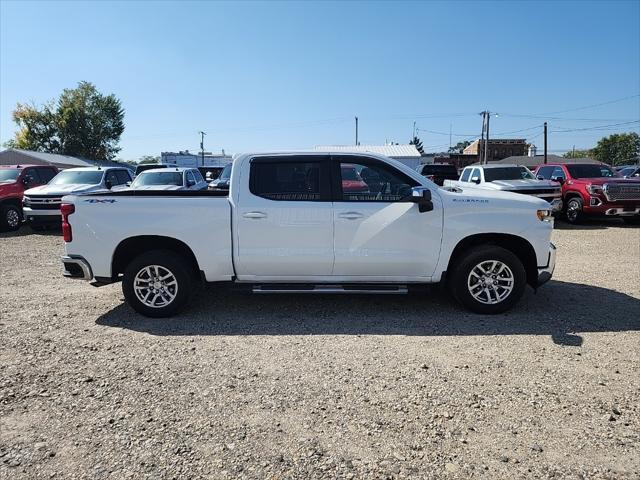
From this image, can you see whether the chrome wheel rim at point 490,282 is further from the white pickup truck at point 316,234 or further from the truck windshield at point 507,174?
the truck windshield at point 507,174

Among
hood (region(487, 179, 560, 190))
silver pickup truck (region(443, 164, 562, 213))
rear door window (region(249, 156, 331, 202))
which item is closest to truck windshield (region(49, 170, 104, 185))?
rear door window (region(249, 156, 331, 202))

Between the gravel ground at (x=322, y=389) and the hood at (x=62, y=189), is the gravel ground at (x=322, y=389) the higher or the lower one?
the lower one

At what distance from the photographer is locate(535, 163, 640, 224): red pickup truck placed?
12742mm

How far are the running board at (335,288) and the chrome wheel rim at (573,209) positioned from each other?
10783mm

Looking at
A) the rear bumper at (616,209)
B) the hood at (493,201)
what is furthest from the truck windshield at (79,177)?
the rear bumper at (616,209)

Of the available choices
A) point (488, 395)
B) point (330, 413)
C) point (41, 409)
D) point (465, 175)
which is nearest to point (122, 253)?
point (41, 409)

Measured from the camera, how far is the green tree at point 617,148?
336 feet

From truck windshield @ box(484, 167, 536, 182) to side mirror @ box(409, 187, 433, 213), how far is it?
963 cm

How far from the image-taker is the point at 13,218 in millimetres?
13203

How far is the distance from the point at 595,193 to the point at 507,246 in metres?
9.53

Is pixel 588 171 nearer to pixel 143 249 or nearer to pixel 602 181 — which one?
pixel 602 181

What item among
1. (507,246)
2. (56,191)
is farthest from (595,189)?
(56,191)

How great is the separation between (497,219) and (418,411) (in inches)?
106

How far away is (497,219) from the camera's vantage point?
16.7ft
